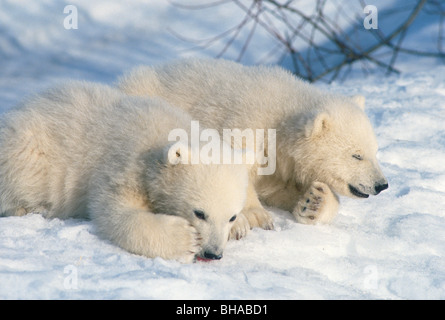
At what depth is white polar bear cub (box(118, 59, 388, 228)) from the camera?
4973 mm

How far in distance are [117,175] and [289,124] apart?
5.12 feet

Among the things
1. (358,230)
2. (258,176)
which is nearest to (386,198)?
(358,230)

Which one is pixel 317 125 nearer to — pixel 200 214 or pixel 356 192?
pixel 356 192

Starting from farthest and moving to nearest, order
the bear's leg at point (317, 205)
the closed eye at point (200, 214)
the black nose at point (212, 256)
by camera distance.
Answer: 1. the bear's leg at point (317, 205)
2. the closed eye at point (200, 214)
3. the black nose at point (212, 256)

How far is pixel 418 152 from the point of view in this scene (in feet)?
20.8

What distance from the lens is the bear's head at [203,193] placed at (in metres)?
3.96

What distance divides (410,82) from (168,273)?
19.5ft

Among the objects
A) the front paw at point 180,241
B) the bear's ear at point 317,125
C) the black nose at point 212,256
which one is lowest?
the black nose at point 212,256

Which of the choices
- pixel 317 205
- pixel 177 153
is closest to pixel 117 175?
pixel 177 153

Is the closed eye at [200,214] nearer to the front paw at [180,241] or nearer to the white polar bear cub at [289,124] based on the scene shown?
the front paw at [180,241]

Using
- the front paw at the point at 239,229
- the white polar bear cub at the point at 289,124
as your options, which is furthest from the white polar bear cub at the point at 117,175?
the white polar bear cub at the point at 289,124

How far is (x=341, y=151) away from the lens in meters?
5.00

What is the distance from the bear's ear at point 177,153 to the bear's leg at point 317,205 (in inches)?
50.4
